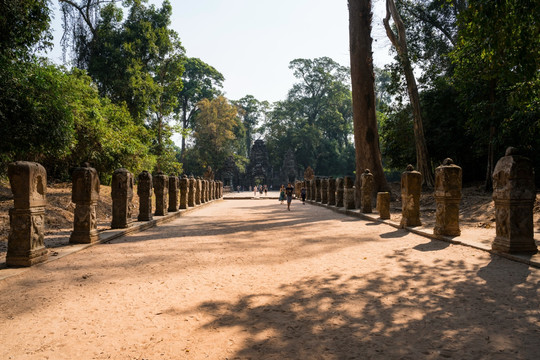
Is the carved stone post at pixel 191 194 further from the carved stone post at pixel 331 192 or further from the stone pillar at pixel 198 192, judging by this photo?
the carved stone post at pixel 331 192

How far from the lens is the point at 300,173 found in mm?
51250

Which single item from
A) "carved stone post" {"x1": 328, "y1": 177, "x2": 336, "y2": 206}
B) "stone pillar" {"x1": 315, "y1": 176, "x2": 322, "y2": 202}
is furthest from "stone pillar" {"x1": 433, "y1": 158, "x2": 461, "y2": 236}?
"stone pillar" {"x1": 315, "y1": 176, "x2": 322, "y2": 202}

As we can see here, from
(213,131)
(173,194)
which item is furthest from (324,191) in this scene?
(213,131)

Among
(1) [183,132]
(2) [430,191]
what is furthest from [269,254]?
(1) [183,132]

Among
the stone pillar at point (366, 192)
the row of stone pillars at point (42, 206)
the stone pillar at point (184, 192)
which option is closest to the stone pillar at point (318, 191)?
the stone pillar at point (184, 192)

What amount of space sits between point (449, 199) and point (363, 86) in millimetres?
8835

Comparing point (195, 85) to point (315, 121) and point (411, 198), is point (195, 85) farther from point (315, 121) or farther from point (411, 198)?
point (411, 198)

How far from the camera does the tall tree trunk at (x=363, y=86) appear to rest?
14.4 m

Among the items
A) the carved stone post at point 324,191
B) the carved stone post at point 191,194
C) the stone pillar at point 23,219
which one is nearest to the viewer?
the stone pillar at point 23,219

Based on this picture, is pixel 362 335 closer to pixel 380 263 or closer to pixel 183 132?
pixel 380 263

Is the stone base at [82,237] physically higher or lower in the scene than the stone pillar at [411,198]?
lower

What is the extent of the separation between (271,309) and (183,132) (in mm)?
22757

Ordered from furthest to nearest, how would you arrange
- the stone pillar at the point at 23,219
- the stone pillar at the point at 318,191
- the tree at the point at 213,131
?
the tree at the point at 213,131, the stone pillar at the point at 318,191, the stone pillar at the point at 23,219

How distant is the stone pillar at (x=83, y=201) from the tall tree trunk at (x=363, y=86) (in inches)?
399
